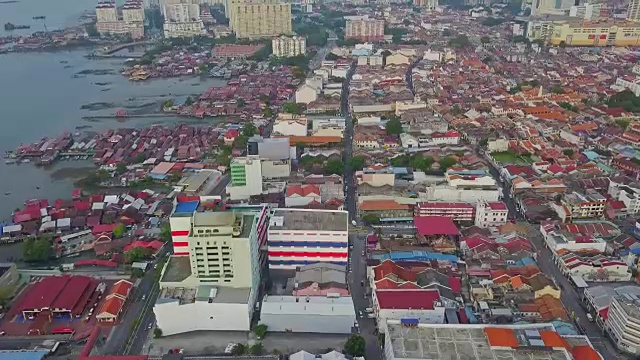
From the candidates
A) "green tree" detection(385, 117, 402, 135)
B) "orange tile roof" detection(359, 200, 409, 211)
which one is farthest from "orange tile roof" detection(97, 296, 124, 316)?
"green tree" detection(385, 117, 402, 135)

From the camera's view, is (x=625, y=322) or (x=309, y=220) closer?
(x=625, y=322)

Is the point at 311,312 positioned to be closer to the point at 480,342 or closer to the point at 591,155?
the point at 480,342

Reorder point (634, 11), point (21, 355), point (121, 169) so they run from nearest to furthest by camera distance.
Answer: point (21, 355)
point (121, 169)
point (634, 11)

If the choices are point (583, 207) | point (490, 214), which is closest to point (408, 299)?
point (490, 214)

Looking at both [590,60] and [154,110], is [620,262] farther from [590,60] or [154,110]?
[590,60]

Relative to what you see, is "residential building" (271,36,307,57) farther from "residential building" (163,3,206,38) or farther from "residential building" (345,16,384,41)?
"residential building" (163,3,206,38)

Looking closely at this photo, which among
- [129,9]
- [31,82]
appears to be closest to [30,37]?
[129,9]
